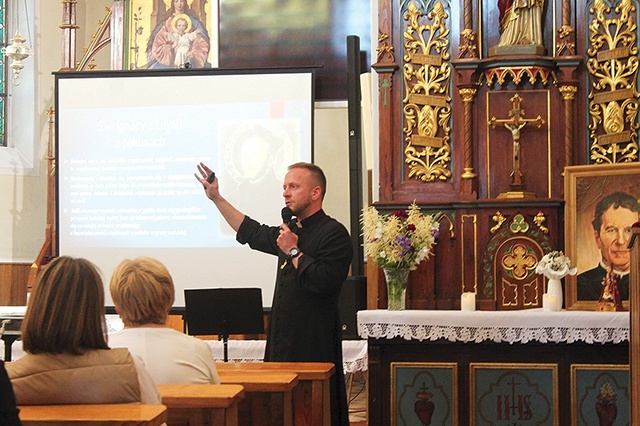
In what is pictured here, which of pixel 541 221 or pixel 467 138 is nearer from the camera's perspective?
pixel 541 221

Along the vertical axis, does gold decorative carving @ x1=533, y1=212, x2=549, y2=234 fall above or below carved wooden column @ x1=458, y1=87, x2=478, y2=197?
below

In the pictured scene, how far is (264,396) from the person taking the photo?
4668mm

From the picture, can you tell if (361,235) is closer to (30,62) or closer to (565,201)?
(565,201)

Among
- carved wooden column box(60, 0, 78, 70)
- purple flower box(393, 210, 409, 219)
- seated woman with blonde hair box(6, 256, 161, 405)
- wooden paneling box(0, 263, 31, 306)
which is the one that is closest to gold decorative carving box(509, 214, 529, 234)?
purple flower box(393, 210, 409, 219)

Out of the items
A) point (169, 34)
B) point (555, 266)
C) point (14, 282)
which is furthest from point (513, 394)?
point (14, 282)

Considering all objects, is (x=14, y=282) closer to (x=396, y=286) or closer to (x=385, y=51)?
(x=385, y=51)

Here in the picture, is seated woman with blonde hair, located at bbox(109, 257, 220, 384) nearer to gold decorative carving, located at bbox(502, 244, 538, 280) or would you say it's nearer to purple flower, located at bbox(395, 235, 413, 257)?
purple flower, located at bbox(395, 235, 413, 257)

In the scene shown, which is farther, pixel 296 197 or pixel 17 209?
pixel 17 209

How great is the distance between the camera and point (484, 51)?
773 centimetres

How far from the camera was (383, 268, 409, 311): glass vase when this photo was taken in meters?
7.13

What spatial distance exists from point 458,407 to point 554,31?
9.08 feet

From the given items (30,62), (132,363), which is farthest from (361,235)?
(30,62)

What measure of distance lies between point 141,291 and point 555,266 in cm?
403

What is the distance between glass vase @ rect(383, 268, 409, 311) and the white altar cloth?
0.86ft
